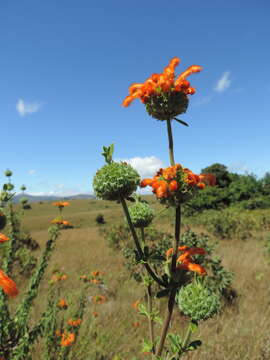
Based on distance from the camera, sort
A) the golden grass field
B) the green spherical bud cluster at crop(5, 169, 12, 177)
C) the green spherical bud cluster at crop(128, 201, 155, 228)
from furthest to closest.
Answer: the golden grass field → the green spherical bud cluster at crop(5, 169, 12, 177) → the green spherical bud cluster at crop(128, 201, 155, 228)

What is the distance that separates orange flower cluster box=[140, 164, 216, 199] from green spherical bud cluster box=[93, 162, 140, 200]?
0.50 feet

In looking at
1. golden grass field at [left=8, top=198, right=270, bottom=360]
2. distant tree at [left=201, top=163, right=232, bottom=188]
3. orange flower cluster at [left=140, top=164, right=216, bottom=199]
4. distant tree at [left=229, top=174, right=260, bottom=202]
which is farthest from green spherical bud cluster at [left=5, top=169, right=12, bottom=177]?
distant tree at [left=201, top=163, right=232, bottom=188]

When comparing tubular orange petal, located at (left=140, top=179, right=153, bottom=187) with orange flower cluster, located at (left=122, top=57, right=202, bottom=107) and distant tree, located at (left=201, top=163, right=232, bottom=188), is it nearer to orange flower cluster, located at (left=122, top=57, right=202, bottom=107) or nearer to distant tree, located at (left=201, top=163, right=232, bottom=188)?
orange flower cluster, located at (left=122, top=57, right=202, bottom=107)

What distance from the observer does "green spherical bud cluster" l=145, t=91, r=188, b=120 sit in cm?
138

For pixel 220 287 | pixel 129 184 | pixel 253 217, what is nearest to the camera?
pixel 129 184

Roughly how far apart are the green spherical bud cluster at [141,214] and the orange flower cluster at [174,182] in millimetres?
533

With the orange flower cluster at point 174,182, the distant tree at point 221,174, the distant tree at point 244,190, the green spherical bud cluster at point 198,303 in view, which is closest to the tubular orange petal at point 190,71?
the orange flower cluster at point 174,182

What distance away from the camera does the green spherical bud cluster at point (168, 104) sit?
4.51 ft

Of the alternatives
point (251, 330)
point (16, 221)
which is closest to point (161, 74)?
point (16, 221)

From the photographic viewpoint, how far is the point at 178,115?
143cm

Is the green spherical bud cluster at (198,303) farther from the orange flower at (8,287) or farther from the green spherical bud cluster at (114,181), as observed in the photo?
the orange flower at (8,287)

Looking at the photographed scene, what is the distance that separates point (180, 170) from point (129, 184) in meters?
0.33

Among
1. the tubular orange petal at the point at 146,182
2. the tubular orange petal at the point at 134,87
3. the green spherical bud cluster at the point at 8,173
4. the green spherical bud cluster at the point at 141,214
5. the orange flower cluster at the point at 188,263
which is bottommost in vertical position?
the orange flower cluster at the point at 188,263

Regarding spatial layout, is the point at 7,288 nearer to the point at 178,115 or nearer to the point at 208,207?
the point at 178,115
